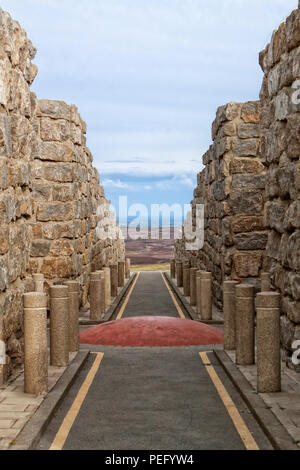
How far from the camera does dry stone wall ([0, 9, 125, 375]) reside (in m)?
7.71

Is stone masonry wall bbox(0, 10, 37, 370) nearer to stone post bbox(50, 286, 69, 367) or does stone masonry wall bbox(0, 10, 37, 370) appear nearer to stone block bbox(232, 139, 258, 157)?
stone post bbox(50, 286, 69, 367)

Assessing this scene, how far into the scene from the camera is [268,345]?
6.84 metres

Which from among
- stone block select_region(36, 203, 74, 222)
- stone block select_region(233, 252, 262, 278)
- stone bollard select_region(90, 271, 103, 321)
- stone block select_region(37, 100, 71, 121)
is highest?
stone block select_region(37, 100, 71, 121)

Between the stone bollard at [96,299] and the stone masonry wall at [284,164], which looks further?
the stone bollard at [96,299]

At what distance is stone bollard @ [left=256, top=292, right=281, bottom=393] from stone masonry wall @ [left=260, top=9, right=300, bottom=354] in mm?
986

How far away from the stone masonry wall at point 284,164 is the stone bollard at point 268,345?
986 millimetres

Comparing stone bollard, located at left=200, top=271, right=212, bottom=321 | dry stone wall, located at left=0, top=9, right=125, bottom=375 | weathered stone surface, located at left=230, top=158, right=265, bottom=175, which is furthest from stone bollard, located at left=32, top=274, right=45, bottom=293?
weathered stone surface, located at left=230, top=158, right=265, bottom=175

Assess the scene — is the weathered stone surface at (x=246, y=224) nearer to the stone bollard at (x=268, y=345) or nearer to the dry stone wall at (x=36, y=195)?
the dry stone wall at (x=36, y=195)

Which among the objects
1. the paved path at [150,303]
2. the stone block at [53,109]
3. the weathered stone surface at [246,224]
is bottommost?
the paved path at [150,303]

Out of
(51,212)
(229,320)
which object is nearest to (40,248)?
(51,212)

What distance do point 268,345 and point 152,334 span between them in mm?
4226

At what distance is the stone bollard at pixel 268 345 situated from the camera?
6.85 metres

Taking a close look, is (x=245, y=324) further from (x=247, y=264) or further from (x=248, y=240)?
(x=248, y=240)

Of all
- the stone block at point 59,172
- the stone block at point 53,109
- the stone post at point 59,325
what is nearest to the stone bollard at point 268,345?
the stone post at point 59,325
